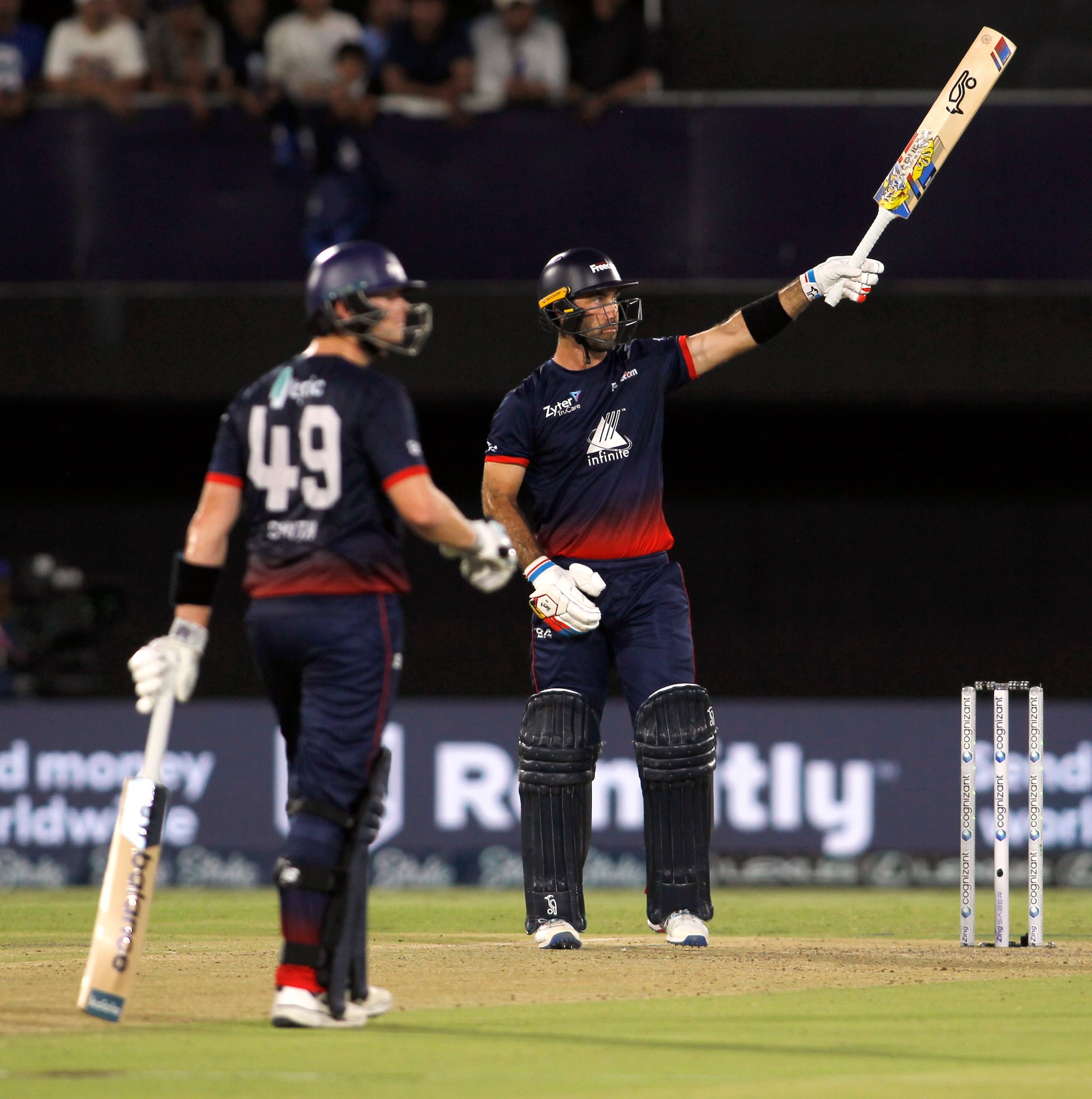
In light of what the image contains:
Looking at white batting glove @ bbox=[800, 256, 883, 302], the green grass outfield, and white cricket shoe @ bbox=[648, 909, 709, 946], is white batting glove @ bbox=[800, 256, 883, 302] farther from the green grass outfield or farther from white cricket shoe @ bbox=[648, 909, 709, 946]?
the green grass outfield

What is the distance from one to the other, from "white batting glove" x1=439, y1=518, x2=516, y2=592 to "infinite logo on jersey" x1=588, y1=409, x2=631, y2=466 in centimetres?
167

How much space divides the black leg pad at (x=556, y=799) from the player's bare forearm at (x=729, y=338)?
1222mm

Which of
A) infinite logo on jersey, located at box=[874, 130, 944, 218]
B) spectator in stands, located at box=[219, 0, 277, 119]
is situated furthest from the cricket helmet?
spectator in stands, located at box=[219, 0, 277, 119]

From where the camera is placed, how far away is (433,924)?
28.1 ft

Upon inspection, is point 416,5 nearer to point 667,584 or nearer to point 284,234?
point 284,234

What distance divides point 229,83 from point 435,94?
1.41 metres

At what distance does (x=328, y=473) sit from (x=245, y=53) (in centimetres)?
963

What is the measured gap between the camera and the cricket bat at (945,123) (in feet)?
23.4

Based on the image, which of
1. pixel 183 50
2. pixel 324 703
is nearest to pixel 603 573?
pixel 324 703

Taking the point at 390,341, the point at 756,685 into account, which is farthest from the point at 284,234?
the point at 390,341

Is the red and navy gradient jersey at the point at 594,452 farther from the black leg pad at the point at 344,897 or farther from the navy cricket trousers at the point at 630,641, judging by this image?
the black leg pad at the point at 344,897

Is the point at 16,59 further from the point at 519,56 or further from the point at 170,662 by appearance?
the point at 170,662

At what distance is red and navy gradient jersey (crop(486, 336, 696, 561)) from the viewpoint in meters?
6.83

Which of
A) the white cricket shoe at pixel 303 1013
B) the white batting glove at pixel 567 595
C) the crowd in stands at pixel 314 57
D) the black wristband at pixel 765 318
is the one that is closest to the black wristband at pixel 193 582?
the white cricket shoe at pixel 303 1013
